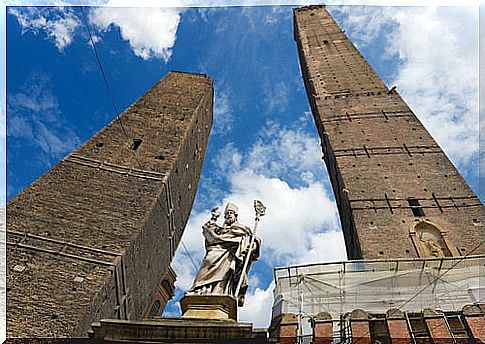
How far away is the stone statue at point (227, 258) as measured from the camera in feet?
16.1

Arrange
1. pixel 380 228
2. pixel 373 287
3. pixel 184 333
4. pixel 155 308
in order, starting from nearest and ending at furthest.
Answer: pixel 184 333 → pixel 373 287 → pixel 380 228 → pixel 155 308

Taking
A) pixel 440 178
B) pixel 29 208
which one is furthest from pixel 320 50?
pixel 29 208

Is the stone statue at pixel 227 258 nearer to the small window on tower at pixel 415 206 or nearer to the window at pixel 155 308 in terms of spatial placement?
the small window on tower at pixel 415 206

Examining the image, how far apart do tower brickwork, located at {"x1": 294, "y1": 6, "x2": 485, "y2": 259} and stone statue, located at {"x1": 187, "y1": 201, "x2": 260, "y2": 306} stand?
6819 mm

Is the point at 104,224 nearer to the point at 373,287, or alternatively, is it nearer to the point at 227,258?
the point at 373,287

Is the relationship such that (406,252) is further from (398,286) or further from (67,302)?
(67,302)

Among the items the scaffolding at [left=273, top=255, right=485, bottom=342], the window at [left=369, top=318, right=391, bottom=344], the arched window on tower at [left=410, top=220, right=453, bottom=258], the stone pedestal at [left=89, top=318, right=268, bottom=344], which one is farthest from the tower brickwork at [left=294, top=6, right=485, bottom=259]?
the stone pedestal at [left=89, top=318, right=268, bottom=344]

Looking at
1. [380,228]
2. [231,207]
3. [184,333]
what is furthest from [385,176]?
[184,333]

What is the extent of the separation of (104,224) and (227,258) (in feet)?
22.3

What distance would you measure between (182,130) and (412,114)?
21.0 feet

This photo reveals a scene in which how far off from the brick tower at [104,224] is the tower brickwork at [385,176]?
13.8ft

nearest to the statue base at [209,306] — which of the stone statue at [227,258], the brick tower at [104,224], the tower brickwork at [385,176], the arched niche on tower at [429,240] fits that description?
the stone statue at [227,258]

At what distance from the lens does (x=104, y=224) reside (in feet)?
37.4

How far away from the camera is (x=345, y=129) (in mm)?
16594
